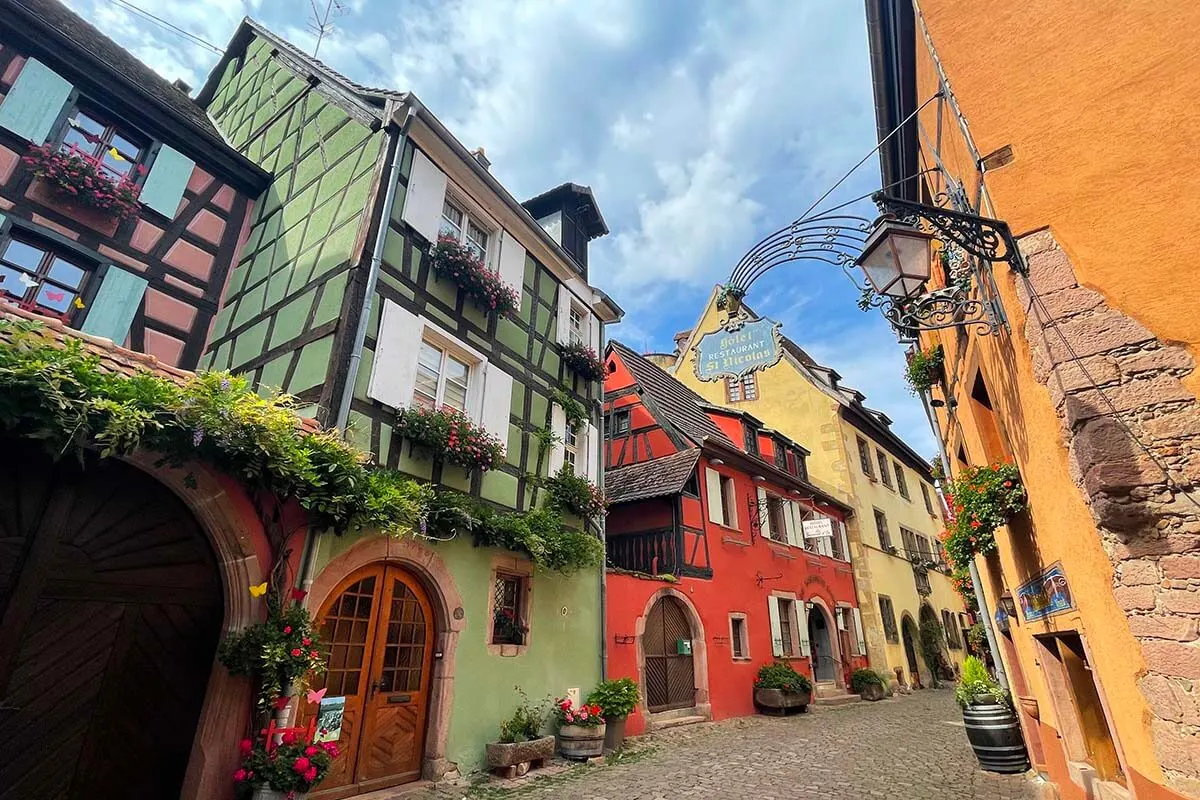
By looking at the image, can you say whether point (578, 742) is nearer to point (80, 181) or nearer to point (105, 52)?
point (80, 181)

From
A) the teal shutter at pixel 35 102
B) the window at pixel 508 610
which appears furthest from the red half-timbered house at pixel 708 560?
the teal shutter at pixel 35 102

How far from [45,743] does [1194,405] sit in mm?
7252

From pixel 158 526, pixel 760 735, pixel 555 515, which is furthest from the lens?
pixel 760 735

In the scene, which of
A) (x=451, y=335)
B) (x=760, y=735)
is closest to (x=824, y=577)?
(x=760, y=735)

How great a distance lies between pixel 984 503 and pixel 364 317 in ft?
20.9

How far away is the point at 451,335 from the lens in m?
7.80

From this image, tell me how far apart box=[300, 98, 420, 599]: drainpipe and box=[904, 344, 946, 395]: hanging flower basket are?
22.8 ft

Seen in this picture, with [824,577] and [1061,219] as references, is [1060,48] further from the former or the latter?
[824,577]

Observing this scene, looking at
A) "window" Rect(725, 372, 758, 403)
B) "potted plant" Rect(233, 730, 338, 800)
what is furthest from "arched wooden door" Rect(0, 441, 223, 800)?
"window" Rect(725, 372, 758, 403)

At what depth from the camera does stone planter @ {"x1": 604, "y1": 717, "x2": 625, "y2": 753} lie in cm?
810

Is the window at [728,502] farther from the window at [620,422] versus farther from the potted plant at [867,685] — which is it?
the potted plant at [867,685]

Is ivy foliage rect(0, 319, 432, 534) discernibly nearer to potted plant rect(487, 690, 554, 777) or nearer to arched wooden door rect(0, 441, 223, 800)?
arched wooden door rect(0, 441, 223, 800)

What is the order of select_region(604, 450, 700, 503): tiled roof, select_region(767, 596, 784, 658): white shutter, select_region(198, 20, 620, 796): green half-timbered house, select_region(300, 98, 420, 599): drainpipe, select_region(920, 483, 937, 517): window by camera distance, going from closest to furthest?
select_region(300, 98, 420, 599): drainpipe
select_region(198, 20, 620, 796): green half-timbered house
select_region(604, 450, 700, 503): tiled roof
select_region(767, 596, 784, 658): white shutter
select_region(920, 483, 937, 517): window

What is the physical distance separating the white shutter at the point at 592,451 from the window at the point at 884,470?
1470 centimetres
